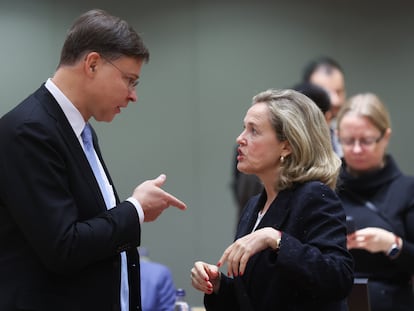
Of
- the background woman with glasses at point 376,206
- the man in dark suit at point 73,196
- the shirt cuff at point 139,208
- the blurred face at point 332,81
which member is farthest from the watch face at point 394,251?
the blurred face at point 332,81

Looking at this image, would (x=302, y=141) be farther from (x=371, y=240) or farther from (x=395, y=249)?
(x=395, y=249)

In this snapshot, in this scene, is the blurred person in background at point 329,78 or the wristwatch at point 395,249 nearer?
the wristwatch at point 395,249

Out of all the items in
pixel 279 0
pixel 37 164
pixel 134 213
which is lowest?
pixel 134 213

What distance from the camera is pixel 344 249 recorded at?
7.35 feet

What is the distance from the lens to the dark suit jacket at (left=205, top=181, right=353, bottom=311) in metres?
2.15

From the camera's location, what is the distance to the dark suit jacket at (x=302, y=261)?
84.7 inches

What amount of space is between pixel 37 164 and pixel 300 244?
797 mm

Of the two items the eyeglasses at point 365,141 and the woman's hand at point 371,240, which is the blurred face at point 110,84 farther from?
the eyeglasses at point 365,141

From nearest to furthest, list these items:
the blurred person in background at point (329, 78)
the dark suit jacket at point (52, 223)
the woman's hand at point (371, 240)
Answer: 1. the dark suit jacket at point (52, 223)
2. the woman's hand at point (371, 240)
3. the blurred person in background at point (329, 78)

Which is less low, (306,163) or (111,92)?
(111,92)

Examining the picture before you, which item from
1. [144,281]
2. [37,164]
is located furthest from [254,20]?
[37,164]

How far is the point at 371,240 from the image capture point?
313 cm

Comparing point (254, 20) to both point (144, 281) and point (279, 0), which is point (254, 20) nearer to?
point (279, 0)

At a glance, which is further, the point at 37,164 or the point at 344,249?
the point at 344,249
